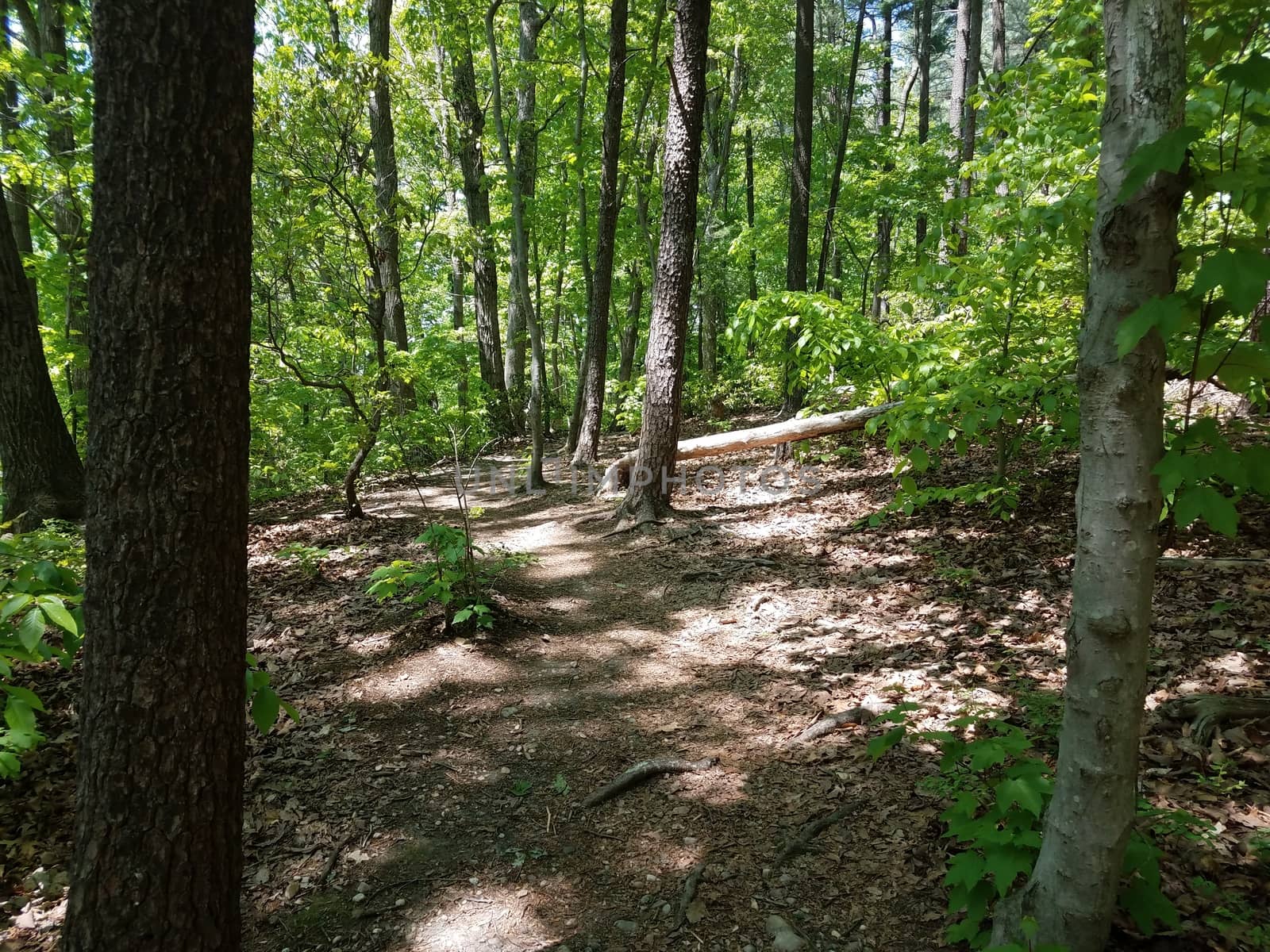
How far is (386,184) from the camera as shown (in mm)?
9258

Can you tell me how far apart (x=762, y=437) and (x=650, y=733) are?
A: 5.69 metres

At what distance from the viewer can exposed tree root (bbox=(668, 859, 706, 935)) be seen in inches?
98.2

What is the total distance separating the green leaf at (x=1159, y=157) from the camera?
127 cm

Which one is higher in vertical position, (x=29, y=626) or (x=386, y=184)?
(x=386, y=184)

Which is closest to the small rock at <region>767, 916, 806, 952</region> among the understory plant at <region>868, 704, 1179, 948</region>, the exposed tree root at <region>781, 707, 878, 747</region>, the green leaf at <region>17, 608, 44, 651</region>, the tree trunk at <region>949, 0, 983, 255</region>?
the understory plant at <region>868, 704, 1179, 948</region>

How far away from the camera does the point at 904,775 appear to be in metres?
3.02

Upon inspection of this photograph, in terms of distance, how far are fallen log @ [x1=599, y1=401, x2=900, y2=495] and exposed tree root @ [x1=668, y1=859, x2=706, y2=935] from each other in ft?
18.0

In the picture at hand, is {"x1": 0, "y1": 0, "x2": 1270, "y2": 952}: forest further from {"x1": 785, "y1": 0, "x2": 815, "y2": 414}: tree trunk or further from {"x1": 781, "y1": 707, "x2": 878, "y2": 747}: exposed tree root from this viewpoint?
{"x1": 785, "y1": 0, "x2": 815, "y2": 414}: tree trunk

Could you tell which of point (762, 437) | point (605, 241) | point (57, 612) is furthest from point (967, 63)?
point (57, 612)

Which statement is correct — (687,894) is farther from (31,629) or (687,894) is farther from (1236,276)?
(1236,276)

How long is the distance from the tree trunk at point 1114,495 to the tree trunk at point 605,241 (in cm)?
912

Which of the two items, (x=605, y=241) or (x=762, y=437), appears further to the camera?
(x=605, y=241)

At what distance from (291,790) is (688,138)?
6478mm

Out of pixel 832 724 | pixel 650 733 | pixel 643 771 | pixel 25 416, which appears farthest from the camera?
pixel 25 416
